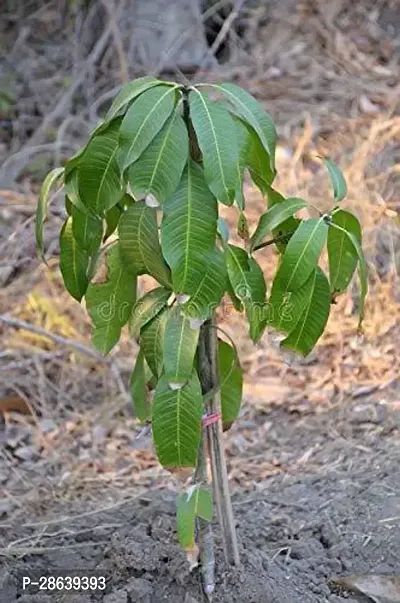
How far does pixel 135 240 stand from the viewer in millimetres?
1706

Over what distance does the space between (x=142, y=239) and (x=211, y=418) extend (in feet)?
1.31

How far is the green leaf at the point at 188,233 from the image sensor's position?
1614 mm

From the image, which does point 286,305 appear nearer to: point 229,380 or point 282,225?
point 282,225

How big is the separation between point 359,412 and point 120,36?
114 inches

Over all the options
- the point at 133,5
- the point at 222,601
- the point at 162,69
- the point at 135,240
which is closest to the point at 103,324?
the point at 135,240

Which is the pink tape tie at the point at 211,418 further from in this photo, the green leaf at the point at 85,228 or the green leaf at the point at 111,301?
the green leaf at the point at 85,228

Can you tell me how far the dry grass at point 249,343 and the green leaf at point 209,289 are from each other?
179 mm

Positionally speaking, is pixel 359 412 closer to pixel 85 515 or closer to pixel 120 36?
pixel 85 515

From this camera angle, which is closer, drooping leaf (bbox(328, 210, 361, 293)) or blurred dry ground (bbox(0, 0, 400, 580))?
drooping leaf (bbox(328, 210, 361, 293))

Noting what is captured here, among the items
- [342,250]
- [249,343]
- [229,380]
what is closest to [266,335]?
[249,343]

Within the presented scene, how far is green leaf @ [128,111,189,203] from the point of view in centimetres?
159

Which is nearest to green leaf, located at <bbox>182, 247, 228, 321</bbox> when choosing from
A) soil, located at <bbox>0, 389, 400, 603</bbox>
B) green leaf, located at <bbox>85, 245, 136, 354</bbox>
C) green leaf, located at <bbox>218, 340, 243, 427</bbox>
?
green leaf, located at <bbox>85, 245, 136, 354</bbox>

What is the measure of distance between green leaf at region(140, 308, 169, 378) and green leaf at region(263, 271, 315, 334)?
0.61ft

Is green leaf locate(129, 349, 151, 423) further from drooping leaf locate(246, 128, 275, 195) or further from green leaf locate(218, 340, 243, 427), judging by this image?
drooping leaf locate(246, 128, 275, 195)
